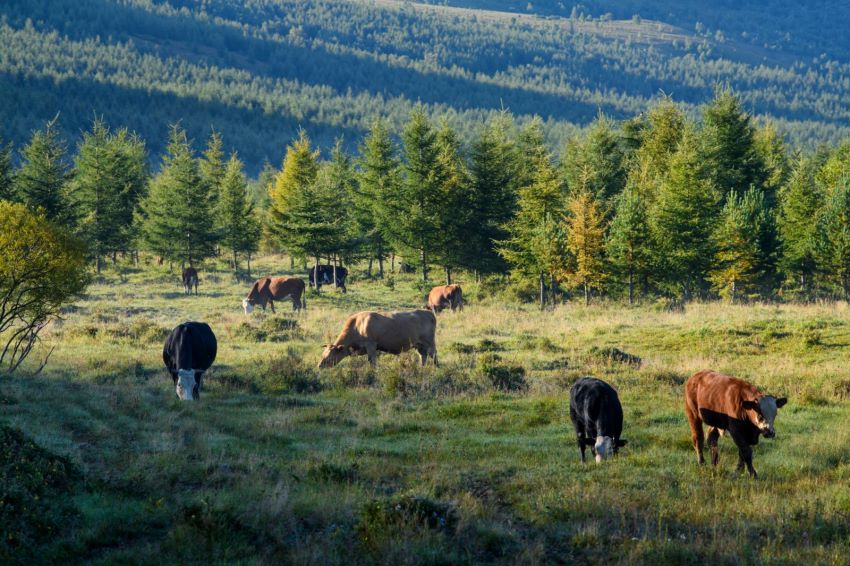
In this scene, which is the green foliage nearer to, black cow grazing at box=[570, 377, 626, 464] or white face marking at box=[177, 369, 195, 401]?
white face marking at box=[177, 369, 195, 401]

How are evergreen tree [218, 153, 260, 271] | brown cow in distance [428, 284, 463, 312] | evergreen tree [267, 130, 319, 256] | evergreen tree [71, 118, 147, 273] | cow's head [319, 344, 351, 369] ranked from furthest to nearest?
evergreen tree [71, 118, 147, 273] < evergreen tree [218, 153, 260, 271] < evergreen tree [267, 130, 319, 256] < brown cow in distance [428, 284, 463, 312] < cow's head [319, 344, 351, 369]

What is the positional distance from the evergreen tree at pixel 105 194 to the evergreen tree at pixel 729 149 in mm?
42191

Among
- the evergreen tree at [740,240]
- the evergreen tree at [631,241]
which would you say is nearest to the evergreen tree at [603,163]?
the evergreen tree at [740,240]

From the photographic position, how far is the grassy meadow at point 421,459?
8547 mm

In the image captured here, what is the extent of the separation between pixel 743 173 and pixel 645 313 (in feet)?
68.8

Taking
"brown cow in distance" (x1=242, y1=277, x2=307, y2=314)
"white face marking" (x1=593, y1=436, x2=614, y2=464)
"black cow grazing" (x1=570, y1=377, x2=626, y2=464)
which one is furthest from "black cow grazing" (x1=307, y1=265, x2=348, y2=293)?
"white face marking" (x1=593, y1=436, x2=614, y2=464)

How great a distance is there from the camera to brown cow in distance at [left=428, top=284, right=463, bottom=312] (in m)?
39.2

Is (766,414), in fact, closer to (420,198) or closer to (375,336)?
(375,336)

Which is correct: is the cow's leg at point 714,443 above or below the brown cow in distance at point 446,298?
below

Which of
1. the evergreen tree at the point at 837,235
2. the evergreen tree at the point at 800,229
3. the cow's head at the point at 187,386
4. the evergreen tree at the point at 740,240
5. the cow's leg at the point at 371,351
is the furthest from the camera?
the evergreen tree at the point at 800,229

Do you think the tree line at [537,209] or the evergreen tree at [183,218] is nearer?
the tree line at [537,209]

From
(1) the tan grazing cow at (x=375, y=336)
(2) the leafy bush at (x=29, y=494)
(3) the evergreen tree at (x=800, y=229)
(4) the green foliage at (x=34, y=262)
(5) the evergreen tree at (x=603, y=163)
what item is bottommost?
(2) the leafy bush at (x=29, y=494)

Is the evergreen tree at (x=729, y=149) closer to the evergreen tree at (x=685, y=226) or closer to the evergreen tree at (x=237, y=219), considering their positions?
the evergreen tree at (x=685, y=226)

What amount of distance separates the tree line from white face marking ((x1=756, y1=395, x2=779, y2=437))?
26.8 meters
